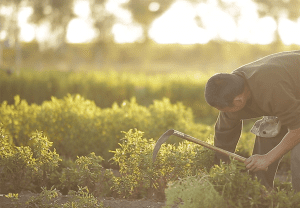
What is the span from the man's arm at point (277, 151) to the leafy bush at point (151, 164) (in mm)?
634

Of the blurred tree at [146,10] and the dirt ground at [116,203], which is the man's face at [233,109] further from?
the blurred tree at [146,10]

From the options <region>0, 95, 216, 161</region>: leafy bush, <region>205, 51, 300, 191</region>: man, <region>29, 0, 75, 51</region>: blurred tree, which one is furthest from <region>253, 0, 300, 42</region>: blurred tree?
<region>205, 51, 300, 191</region>: man

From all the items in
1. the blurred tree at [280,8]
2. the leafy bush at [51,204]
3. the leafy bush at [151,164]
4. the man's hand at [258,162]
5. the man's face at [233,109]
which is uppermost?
the blurred tree at [280,8]

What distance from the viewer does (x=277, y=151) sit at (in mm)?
3463

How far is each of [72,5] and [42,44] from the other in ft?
14.2

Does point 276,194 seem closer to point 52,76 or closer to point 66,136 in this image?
point 66,136

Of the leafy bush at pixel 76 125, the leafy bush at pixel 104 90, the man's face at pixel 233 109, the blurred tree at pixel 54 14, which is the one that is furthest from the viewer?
the blurred tree at pixel 54 14

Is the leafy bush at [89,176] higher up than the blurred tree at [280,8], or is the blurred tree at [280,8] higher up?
the blurred tree at [280,8]

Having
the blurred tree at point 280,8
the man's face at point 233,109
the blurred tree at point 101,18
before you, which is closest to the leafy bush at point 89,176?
the man's face at point 233,109

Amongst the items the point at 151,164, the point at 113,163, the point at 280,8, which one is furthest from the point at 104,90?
the point at 280,8

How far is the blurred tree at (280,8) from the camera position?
22.7m

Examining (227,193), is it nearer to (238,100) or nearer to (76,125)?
(238,100)

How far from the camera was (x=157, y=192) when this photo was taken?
434 cm

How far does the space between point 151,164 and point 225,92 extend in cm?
116
